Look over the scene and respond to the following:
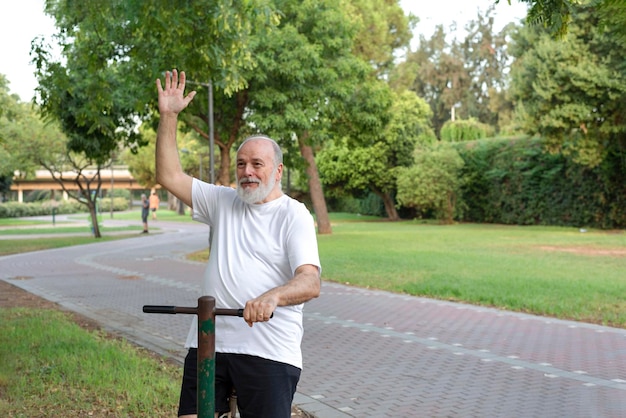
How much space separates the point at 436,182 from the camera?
1487 inches

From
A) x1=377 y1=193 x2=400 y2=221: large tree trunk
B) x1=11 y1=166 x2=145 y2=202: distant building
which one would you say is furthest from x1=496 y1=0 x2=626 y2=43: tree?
x1=11 y1=166 x2=145 y2=202: distant building

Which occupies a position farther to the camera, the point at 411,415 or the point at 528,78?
the point at 528,78

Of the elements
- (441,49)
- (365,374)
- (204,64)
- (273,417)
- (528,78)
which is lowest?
(365,374)

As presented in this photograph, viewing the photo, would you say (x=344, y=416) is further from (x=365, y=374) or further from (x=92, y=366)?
(x=92, y=366)

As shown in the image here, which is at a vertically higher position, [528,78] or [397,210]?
[528,78]

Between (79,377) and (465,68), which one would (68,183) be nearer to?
(465,68)

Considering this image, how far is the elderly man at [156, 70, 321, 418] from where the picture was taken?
2852 millimetres

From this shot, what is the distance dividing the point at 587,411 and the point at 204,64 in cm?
622

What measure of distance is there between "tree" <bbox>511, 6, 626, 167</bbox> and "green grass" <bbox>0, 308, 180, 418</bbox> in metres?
21.5

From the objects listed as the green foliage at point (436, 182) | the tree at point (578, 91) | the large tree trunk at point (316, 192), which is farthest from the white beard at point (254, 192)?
the green foliage at point (436, 182)

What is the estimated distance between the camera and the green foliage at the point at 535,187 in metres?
30.1

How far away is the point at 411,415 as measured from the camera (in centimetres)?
539

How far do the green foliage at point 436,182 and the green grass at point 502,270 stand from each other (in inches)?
463

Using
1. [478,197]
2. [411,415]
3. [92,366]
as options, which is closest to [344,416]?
[411,415]
